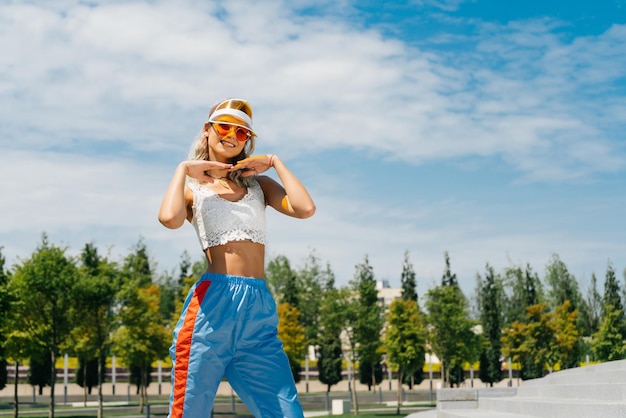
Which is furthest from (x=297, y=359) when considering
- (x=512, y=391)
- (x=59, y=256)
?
(x=512, y=391)

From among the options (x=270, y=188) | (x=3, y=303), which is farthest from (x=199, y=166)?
(x=3, y=303)

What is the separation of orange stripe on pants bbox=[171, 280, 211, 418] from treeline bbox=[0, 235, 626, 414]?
20.8 m

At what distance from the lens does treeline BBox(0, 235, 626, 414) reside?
2594cm

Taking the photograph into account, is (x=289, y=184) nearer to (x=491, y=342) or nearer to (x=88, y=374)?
Answer: (x=88, y=374)

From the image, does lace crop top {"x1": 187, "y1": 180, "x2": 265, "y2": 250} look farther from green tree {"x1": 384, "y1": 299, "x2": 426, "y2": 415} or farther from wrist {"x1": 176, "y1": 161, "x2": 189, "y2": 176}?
green tree {"x1": 384, "y1": 299, "x2": 426, "y2": 415}

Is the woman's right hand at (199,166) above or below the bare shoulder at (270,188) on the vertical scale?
above

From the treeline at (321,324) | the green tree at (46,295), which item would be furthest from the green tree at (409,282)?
the green tree at (46,295)

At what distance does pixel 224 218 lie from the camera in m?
3.79

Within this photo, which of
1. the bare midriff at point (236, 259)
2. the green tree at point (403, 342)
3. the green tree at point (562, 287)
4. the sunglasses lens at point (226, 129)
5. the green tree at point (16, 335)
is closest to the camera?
the bare midriff at point (236, 259)

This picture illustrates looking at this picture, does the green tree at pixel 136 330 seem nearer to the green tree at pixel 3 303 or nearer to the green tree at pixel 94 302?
the green tree at pixel 94 302

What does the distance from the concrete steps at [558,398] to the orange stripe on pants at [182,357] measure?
4.96m

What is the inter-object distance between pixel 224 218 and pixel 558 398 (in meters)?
7.96

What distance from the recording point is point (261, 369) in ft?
11.8

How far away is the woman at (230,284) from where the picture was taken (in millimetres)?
3590
